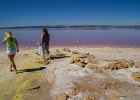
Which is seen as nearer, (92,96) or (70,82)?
(92,96)

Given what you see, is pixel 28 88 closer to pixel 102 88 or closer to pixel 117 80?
pixel 102 88

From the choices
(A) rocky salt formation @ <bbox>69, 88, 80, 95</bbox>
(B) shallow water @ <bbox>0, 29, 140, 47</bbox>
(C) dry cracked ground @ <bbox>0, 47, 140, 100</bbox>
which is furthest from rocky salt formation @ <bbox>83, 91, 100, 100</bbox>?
(B) shallow water @ <bbox>0, 29, 140, 47</bbox>

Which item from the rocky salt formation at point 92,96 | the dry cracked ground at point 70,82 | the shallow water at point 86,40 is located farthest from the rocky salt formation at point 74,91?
the shallow water at point 86,40

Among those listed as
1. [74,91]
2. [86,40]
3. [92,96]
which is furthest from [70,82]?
[86,40]

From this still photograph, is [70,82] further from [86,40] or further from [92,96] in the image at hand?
[86,40]

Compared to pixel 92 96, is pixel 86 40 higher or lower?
lower

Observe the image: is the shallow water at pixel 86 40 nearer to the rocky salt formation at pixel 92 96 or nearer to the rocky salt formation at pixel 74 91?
the rocky salt formation at pixel 74 91

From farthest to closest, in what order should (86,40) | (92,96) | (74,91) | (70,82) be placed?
(86,40)
(70,82)
(74,91)
(92,96)

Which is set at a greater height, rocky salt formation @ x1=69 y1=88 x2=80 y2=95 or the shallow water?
rocky salt formation @ x1=69 y1=88 x2=80 y2=95

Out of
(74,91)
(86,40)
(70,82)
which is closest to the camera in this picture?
(74,91)

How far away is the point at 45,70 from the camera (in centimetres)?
798

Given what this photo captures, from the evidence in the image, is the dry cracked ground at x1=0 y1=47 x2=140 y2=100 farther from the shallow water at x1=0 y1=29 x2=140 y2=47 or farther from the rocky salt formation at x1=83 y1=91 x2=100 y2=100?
the shallow water at x1=0 y1=29 x2=140 y2=47

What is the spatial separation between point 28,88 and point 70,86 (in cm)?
166

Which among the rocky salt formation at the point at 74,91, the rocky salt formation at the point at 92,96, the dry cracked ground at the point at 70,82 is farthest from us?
the rocky salt formation at the point at 74,91
